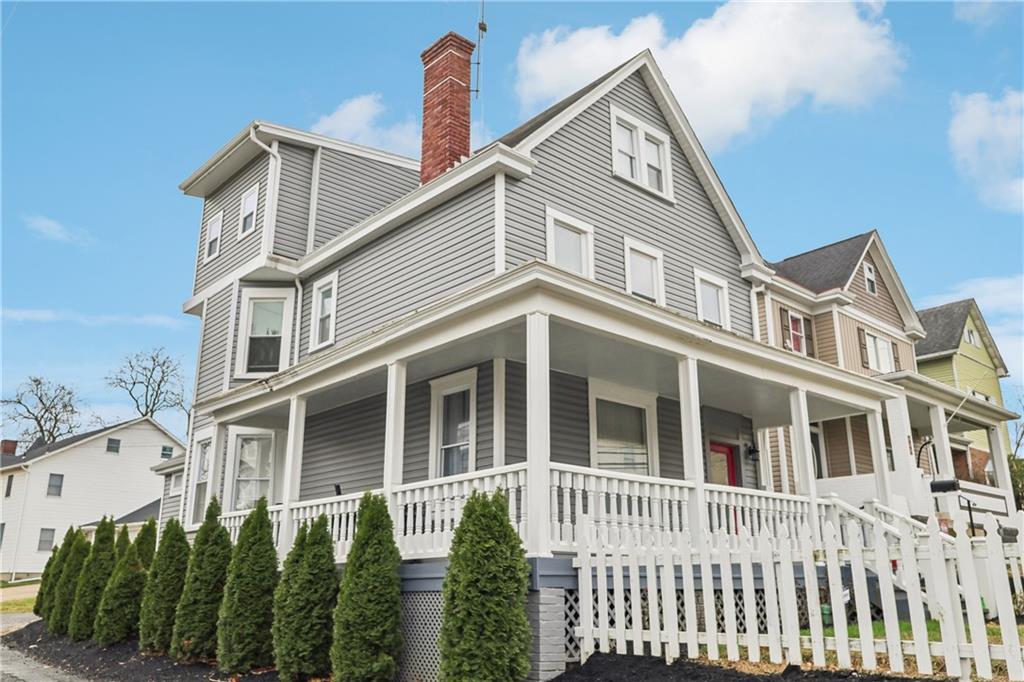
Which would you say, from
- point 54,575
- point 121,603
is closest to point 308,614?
point 121,603

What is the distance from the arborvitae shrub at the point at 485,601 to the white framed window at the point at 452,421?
4277 mm

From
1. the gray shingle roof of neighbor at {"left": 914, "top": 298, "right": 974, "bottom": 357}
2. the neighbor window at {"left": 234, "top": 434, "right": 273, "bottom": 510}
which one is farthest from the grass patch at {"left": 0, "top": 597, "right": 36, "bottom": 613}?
the gray shingle roof of neighbor at {"left": 914, "top": 298, "right": 974, "bottom": 357}

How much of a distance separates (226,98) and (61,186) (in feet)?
28.7

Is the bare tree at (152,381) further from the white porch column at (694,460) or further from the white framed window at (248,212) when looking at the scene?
the white porch column at (694,460)

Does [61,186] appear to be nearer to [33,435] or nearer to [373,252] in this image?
[373,252]

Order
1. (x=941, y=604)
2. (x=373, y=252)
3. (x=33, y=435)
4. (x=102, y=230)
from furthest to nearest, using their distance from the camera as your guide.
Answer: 1. (x=33, y=435)
2. (x=102, y=230)
3. (x=373, y=252)
4. (x=941, y=604)

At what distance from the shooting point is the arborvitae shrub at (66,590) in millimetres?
14109

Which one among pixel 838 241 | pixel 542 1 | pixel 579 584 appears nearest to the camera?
pixel 579 584

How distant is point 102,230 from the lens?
4516 cm

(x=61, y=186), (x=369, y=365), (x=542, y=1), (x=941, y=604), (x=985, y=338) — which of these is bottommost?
(x=941, y=604)

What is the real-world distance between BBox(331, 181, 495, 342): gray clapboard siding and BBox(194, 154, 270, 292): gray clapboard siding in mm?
2741

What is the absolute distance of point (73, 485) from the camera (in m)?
38.2

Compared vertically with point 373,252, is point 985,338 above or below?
above

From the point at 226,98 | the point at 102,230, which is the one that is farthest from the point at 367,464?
the point at 102,230
